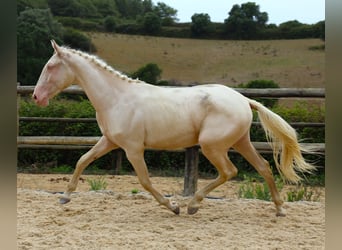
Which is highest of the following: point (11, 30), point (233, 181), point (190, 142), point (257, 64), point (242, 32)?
point (242, 32)

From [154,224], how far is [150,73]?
12.2ft

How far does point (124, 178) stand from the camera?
6.34m

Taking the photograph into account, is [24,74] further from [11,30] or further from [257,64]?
[11,30]

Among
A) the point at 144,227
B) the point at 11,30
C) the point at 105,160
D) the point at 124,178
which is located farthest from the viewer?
the point at 105,160

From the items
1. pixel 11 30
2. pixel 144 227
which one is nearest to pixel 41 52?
pixel 144 227

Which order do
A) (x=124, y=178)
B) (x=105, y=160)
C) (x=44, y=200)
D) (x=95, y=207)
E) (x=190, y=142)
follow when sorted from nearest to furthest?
(x=190, y=142) < (x=95, y=207) < (x=44, y=200) < (x=124, y=178) < (x=105, y=160)

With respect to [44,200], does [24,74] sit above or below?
above

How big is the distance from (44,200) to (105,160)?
2.86m

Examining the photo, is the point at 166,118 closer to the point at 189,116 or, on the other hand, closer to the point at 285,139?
the point at 189,116

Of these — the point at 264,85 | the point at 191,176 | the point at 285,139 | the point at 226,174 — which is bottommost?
the point at 191,176

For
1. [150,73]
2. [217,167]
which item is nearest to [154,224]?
[217,167]

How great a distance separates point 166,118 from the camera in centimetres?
347

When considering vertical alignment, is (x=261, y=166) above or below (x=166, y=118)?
below

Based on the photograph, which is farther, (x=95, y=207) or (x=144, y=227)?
(x=95, y=207)
